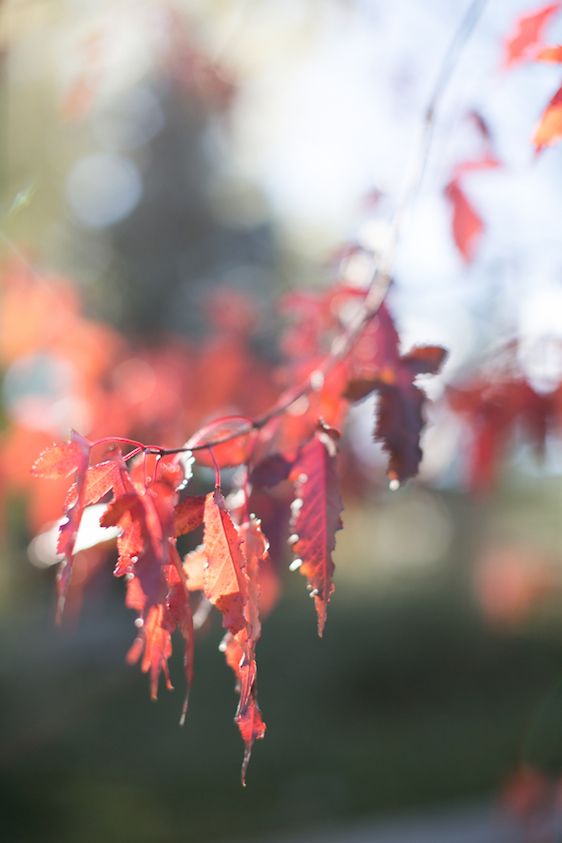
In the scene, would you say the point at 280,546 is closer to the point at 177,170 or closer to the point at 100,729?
the point at 100,729

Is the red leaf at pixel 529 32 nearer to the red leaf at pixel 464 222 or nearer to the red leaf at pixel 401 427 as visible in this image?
the red leaf at pixel 464 222

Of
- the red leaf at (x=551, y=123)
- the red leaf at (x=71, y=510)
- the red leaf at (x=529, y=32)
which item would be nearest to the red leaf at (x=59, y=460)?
the red leaf at (x=71, y=510)

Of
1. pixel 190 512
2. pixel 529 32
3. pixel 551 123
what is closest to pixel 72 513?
pixel 190 512

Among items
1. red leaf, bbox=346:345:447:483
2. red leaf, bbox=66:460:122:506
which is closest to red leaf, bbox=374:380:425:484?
red leaf, bbox=346:345:447:483

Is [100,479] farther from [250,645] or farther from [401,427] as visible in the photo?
[401,427]

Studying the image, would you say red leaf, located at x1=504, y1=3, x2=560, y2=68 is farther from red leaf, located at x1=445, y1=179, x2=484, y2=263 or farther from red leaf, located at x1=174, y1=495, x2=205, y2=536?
red leaf, located at x1=174, y1=495, x2=205, y2=536

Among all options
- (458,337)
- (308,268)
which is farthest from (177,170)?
(458,337)

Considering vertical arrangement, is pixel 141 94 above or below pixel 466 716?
above
